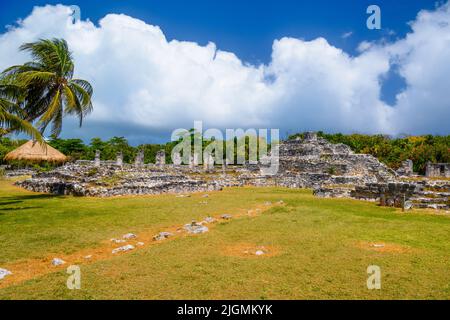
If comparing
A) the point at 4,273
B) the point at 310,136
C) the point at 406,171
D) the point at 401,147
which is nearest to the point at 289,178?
the point at 310,136

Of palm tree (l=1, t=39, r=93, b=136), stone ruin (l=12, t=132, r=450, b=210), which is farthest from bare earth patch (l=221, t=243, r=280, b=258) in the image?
palm tree (l=1, t=39, r=93, b=136)

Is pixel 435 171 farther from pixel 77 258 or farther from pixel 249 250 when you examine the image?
pixel 77 258

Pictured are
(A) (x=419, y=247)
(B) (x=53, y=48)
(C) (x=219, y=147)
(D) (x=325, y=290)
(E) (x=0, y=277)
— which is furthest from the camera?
(C) (x=219, y=147)

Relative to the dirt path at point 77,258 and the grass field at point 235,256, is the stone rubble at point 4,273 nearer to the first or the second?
the dirt path at point 77,258

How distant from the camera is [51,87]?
2012 cm

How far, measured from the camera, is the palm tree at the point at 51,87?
1886cm

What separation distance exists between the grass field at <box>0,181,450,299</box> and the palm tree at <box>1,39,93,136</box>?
6.59 m

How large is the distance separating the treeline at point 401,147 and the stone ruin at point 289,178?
32.3 ft

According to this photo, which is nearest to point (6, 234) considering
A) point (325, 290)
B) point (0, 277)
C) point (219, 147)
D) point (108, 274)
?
point (0, 277)

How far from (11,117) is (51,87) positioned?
649 cm

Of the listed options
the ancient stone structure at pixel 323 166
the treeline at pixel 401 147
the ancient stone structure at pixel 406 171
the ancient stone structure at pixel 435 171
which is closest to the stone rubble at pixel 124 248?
the ancient stone structure at pixel 323 166
